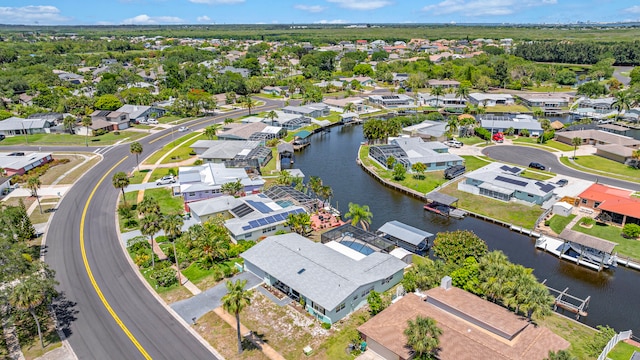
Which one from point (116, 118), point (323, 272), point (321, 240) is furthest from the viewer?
point (116, 118)

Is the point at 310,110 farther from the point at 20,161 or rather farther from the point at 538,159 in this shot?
the point at 20,161

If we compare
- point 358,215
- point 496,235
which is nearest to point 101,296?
point 358,215

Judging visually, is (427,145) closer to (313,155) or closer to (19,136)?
(313,155)

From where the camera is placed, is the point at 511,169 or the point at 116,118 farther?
the point at 116,118

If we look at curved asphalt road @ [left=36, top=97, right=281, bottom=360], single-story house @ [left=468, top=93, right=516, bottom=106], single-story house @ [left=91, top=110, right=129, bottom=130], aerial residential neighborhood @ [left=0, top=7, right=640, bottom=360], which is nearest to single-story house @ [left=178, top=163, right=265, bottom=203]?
aerial residential neighborhood @ [left=0, top=7, right=640, bottom=360]

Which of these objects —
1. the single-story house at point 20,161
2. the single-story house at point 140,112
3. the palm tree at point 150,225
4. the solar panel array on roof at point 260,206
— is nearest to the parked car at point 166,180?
the solar panel array on roof at point 260,206

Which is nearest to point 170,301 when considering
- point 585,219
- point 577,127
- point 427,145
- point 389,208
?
point 389,208
